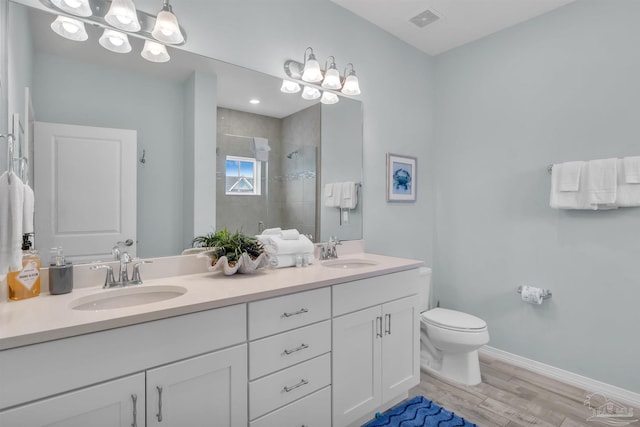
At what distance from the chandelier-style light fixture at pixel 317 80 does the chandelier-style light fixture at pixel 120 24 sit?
2.27 feet

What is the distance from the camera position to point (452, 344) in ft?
7.14

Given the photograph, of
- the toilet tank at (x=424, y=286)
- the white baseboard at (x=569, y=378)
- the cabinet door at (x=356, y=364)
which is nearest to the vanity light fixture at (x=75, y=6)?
the cabinet door at (x=356, y=364)

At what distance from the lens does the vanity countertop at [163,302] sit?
0.90m

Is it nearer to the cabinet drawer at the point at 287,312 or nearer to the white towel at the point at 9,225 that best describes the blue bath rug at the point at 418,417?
the cabinet drawer at the point at 287,312

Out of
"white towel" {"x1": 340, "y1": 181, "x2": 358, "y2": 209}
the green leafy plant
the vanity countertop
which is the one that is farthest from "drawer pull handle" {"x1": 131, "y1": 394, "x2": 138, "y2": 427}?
"white towel" {"x1": 340, "y1": 181, "x2": 358, "y2": 209}

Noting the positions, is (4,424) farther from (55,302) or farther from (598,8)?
(598,8)

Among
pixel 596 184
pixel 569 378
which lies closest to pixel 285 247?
pixel 596 184

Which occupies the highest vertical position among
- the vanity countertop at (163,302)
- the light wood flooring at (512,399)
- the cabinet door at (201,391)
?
the vanity countertop at (163,302)

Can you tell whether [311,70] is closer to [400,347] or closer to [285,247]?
[285,247]

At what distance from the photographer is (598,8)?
2.11 meters

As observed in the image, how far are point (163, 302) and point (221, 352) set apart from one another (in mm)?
278

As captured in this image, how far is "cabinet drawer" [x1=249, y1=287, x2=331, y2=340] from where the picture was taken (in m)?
1.29

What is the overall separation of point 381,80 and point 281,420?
7.89ft

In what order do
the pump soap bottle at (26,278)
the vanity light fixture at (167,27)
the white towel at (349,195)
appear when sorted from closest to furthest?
1. the pump soap bottle at (26,278)
2. the vanity light fixture at (167,27)
3. the white towel at (349,195)
